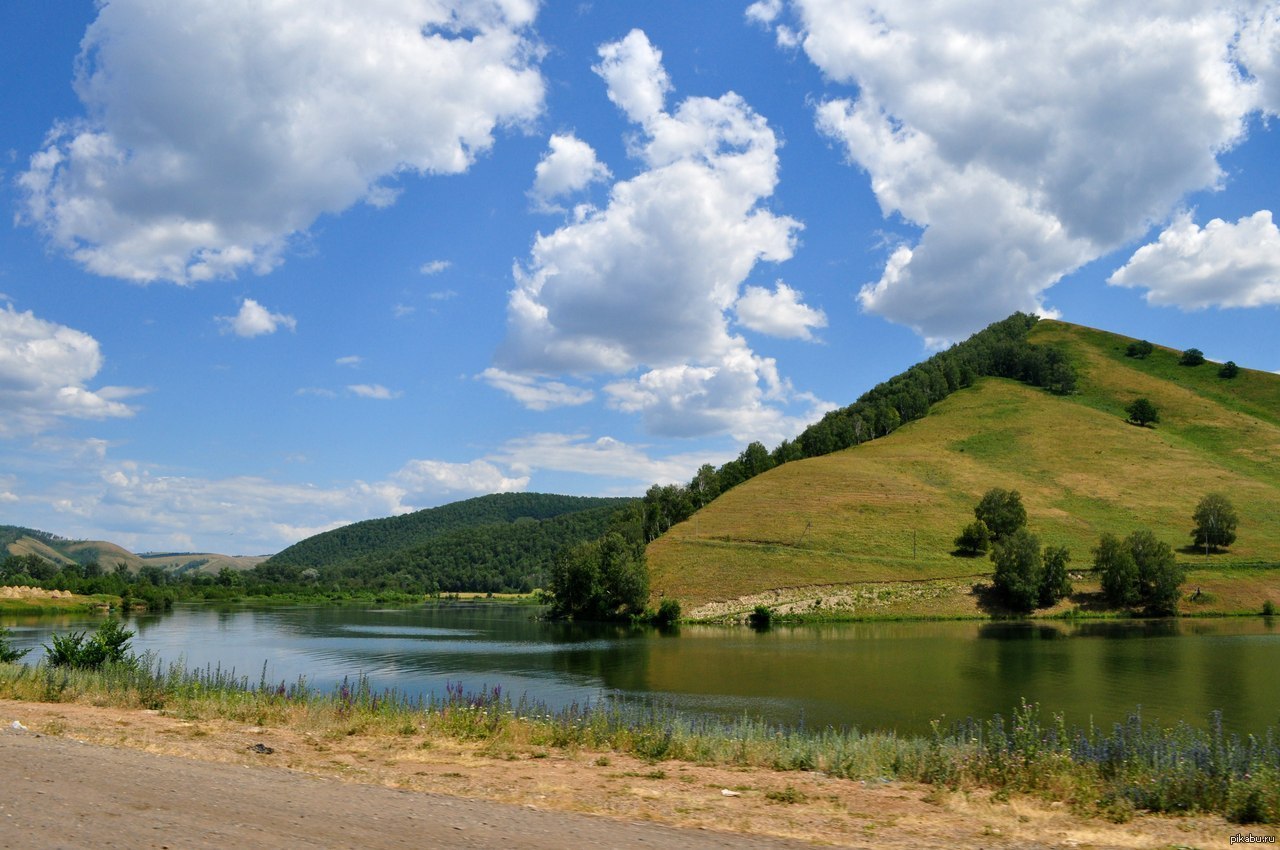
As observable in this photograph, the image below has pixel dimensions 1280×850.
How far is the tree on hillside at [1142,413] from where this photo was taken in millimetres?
136125

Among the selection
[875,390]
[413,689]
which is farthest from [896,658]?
[875,390]

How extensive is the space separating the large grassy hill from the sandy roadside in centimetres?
7054

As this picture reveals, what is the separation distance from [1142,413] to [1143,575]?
67.9 metres

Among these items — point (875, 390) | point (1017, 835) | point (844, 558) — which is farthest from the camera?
point (875, 390)

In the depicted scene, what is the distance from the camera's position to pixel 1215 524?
8944 centimetres

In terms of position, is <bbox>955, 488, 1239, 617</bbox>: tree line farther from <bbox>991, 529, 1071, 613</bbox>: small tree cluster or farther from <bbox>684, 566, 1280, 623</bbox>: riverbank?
<bbox>684, 566, 1280, 623</bbox>: riverbank

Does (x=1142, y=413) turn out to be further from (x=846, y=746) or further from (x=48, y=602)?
(x=48, y=602)

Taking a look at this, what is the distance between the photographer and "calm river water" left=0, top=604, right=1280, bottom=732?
101 feet

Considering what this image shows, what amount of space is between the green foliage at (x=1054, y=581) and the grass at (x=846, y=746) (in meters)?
62.7

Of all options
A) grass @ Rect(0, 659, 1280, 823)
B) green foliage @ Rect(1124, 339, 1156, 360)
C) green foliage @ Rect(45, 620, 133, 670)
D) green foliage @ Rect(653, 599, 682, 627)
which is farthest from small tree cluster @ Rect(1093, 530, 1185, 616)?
green foliage @ Rect(1124, 339, 1156, 360)

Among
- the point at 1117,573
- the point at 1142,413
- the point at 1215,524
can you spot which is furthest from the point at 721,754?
the point at 1142,413

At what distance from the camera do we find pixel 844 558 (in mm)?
90312

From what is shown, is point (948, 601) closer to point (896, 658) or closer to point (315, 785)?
point (896, 658)

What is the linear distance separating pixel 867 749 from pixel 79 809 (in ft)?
46.0
